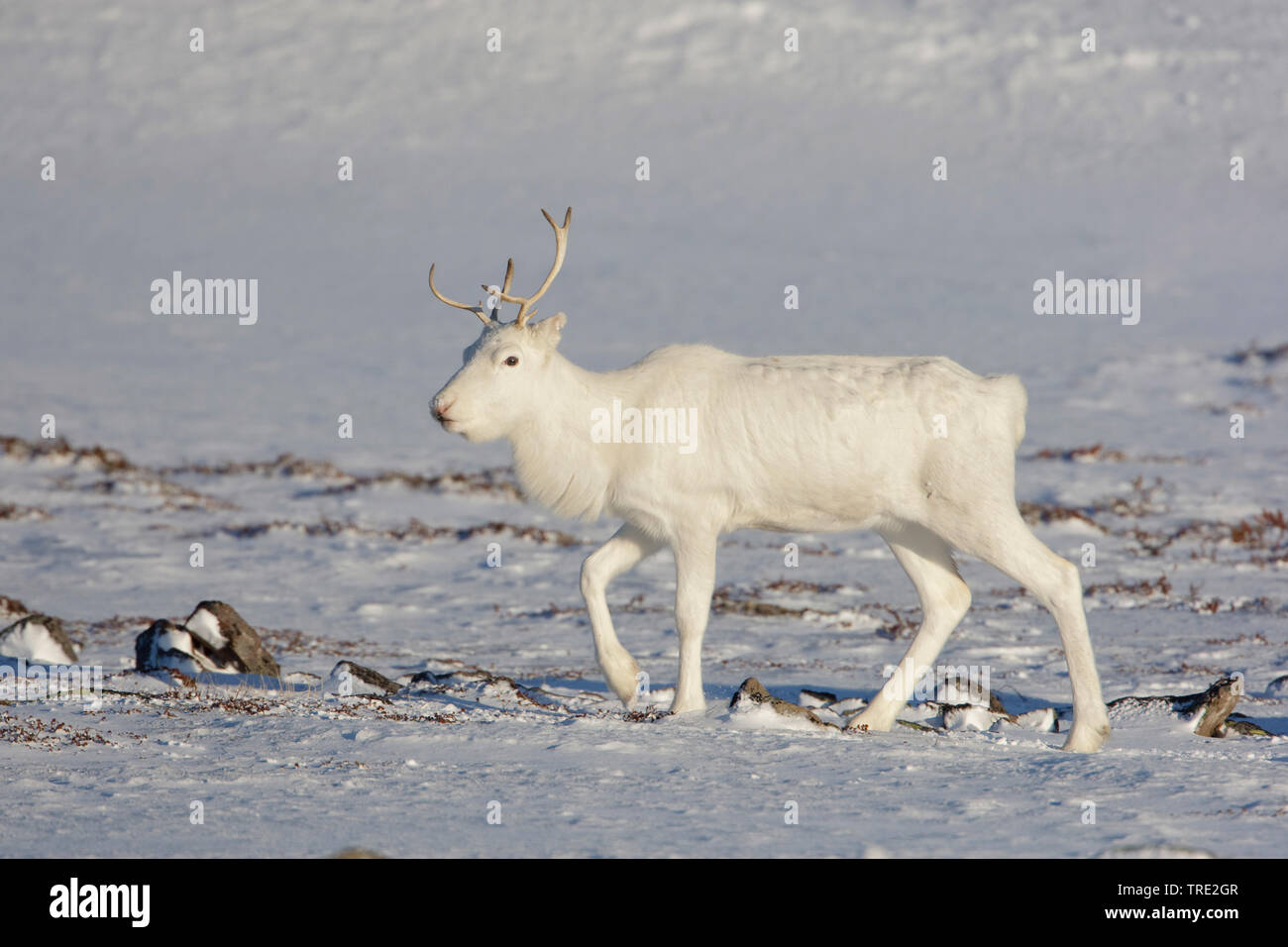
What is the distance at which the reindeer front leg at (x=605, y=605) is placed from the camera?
26.6 ft

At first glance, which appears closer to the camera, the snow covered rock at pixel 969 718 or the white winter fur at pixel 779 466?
the white winter fur at pixel 779 466

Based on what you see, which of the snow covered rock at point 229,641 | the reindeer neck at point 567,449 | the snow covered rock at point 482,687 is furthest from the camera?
the snow covered rock at point 229,641

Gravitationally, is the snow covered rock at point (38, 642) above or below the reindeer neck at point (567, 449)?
below

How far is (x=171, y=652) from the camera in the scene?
943cm

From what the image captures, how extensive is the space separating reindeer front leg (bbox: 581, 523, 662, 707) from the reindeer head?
85 cm

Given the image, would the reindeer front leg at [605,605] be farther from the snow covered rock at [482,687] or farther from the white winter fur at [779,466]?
the snow covered rock at [482,687]

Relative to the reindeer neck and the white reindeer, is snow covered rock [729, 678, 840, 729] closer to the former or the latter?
the white reindeer

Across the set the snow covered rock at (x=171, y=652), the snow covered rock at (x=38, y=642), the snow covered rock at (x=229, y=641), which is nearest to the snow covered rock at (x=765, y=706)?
the snow covered rock at (x=229, y=641)

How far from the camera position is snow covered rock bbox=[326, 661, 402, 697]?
8.96 m

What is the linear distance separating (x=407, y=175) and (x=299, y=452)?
32633 mm

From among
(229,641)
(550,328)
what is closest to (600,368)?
(229,641)

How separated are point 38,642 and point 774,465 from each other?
4.95 meters

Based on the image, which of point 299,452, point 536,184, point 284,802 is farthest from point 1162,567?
point 536,184

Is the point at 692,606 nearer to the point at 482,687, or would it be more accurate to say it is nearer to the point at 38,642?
the point at 482,687
